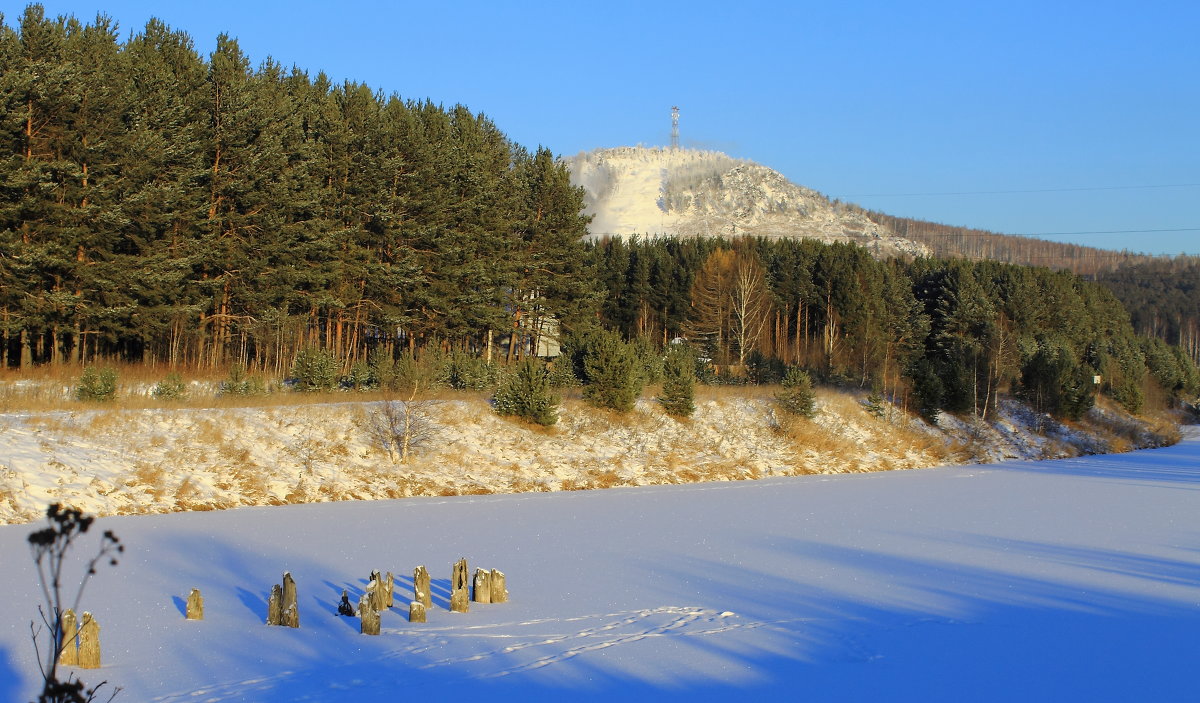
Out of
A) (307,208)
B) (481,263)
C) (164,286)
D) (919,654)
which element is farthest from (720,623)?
(481,263)

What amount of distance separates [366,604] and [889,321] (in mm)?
66087

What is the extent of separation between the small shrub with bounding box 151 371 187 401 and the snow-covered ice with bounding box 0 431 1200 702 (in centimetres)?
705

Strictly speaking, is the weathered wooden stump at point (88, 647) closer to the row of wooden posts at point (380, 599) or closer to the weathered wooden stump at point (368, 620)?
the row of wooden posts at point (380, 599)

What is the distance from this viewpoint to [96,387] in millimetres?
23219

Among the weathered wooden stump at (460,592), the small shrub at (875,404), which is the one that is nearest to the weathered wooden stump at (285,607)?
the weathered wooden stump at (460,592)

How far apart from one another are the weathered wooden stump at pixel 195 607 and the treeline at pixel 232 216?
20655 millimetres

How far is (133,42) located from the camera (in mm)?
38062

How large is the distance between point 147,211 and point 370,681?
2616cm

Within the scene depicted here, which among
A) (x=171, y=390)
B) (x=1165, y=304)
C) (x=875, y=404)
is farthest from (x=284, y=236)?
(x=1165, y=304)

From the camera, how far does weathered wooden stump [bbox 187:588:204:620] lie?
32.3ft

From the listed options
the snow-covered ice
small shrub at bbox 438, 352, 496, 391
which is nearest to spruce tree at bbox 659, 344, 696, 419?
small shrub at bbox 438, 352, 496, 391

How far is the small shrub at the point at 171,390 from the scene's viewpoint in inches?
967

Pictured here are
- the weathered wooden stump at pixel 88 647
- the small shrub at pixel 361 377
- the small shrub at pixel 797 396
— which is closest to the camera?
the weathered wooden stump at pixel 88 647

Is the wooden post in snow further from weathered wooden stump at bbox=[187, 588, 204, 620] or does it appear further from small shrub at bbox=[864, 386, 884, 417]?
small shrub at bbox=[864, 386, 884, 417]
